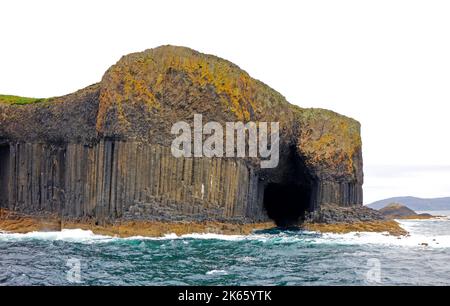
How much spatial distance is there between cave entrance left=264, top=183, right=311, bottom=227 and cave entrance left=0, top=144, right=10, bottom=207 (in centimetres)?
2557

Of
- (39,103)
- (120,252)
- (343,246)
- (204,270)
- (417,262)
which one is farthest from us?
(39,103)

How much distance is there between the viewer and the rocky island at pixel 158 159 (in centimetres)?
3822

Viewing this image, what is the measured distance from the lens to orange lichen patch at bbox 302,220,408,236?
42531 millimetres

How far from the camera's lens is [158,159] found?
38.3m

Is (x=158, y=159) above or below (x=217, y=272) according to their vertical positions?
above

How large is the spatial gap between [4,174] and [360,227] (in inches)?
1294

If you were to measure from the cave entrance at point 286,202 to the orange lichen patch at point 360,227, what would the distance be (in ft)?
21.7

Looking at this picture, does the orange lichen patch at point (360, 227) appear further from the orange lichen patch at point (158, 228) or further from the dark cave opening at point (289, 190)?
the orange lichen patch at point (158, 228)

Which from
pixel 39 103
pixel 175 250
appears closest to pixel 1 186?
pixel 39 103

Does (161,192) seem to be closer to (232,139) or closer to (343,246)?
(232,139)

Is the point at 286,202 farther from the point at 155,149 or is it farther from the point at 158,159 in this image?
the point at 155,149

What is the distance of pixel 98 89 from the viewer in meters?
41.5

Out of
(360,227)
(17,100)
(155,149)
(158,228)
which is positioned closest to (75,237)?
(158,228)

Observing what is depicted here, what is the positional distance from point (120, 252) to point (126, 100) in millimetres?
15005
